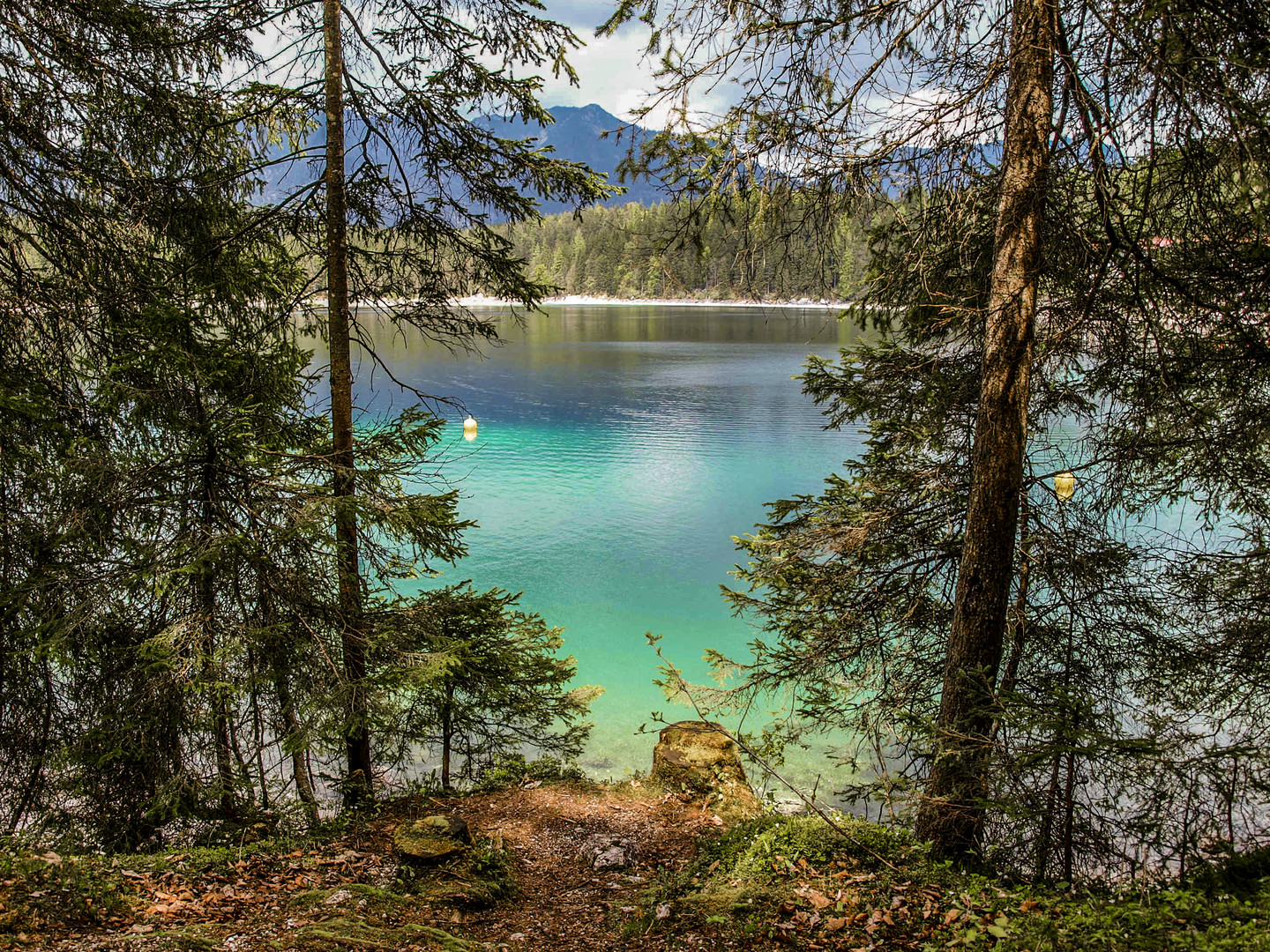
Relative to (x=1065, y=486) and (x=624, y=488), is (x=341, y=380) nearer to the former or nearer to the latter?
(x=1065, y=486)

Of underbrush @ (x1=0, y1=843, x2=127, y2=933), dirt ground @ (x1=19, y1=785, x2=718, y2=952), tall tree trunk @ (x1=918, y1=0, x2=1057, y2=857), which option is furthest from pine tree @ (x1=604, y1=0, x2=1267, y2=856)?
underbrush @ (x1=0, y1=843, x2=127, y2=933)

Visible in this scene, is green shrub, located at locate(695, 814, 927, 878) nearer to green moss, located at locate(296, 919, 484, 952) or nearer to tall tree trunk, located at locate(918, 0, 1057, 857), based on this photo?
tall tree trunk, located at locate(918, 0, 1057, 857)

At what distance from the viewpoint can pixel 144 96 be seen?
459 centimetres

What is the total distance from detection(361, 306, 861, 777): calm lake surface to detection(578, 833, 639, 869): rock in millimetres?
3068

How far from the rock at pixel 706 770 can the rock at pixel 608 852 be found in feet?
3.24

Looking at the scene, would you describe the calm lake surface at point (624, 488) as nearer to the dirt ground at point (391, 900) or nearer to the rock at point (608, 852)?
the dirt ground at point (391, 900)

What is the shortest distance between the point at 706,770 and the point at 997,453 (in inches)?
164

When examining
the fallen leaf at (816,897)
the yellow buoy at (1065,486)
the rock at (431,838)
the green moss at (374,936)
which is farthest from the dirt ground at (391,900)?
the yellow buoy at (1065,486)

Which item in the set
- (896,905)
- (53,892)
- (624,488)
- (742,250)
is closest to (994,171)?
(742,250)

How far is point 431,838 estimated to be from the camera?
462 centimetres

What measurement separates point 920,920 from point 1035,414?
3639 millimetres

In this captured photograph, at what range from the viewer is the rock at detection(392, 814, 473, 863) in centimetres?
448

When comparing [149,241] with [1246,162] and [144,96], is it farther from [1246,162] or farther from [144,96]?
[1246,162]

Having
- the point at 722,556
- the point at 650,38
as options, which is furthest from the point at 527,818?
the point at 722,556
